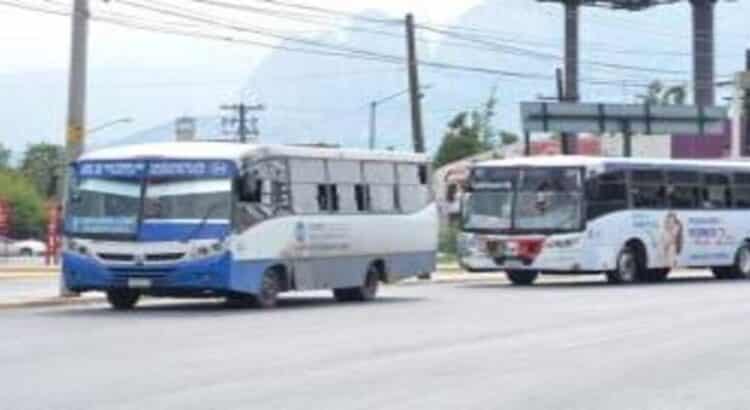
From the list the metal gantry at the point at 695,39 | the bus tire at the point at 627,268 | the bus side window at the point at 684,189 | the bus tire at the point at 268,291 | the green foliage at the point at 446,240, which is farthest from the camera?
the metal gantry at the point at 695,39

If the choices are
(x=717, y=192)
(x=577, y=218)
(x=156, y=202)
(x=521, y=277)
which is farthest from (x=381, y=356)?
(x=717, y=192)

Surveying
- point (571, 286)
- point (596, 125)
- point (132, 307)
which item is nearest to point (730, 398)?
point (132, 307)

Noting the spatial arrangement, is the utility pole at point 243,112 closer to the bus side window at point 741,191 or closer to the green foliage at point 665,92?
the green foliage at point 665,92

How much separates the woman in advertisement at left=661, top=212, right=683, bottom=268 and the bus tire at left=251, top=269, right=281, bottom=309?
1461 centimetres

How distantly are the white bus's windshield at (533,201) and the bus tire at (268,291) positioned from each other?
10.8m

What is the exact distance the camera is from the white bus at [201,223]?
2512 centimetres

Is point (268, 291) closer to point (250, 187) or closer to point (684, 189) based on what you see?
point (250, 187)

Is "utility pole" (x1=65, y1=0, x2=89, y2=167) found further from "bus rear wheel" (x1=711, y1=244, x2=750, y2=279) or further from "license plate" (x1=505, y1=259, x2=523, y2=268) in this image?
"bus rear wheel" (x1=711, y1=244, x2=750, y2=279)

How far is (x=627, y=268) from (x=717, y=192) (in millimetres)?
4421

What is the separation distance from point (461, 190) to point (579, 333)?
54.2 ft

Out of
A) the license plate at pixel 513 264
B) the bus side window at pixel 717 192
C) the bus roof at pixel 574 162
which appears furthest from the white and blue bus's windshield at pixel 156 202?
the bus side window at pixel 717 192

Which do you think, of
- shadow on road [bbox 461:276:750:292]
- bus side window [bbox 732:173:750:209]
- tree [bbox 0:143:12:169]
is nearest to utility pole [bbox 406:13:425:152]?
shadow on road [bbox 461:276:750:292]

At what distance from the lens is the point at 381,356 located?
58.0 feet

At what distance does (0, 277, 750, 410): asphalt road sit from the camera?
45.5 feet
